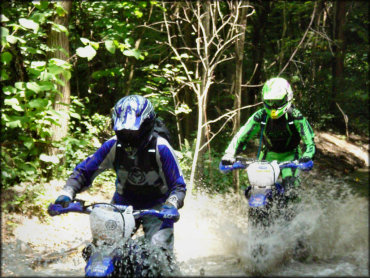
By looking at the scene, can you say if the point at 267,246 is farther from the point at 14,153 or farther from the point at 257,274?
the point at 14,153

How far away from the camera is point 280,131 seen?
6316 millimetres

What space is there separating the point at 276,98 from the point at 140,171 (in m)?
2.51

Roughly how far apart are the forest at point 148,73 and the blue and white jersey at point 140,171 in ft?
9.90

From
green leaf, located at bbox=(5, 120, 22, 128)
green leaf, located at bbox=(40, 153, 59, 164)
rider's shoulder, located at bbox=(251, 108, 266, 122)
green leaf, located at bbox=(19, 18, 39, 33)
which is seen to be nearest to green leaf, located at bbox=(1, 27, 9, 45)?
green leaf, located at bbox=(19, 18, 39, 33)

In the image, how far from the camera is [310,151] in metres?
5.85

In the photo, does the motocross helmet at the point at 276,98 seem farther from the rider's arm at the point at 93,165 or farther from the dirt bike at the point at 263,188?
the rider's arm at the point at 93,165

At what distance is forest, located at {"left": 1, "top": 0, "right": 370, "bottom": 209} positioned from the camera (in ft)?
23.8

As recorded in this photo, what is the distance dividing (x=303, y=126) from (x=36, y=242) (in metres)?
4.24

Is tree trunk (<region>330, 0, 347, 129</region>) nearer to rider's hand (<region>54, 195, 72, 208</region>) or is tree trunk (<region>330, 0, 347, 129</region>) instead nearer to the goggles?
the goggles

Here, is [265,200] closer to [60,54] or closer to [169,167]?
[169,167]

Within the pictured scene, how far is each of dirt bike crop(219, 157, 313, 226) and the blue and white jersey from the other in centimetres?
143

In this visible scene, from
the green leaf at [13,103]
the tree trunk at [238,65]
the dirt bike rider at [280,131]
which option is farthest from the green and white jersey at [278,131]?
the green leaf at [13,103]

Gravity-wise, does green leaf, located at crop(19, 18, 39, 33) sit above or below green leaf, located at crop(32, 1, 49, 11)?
below

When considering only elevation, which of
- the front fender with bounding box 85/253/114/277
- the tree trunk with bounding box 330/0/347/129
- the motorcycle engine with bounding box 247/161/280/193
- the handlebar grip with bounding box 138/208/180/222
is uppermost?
the handlebar grip with bounding box 138/208/180/222
